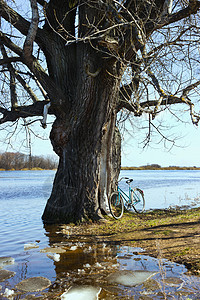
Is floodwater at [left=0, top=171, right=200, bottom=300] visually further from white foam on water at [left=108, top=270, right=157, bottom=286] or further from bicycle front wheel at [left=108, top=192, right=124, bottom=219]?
bicycle front wheel at [left=108, top=192, right=124, bottom=219]

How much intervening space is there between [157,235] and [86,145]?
2.94 metres

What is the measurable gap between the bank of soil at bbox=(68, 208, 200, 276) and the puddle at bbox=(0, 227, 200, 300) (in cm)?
23

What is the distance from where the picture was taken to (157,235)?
6.02 metres

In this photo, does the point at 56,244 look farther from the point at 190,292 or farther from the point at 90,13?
the point at 90,13

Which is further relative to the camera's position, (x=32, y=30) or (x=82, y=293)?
(x=32, y=30)

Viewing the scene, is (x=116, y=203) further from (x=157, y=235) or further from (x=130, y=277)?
(x=130, y=277)

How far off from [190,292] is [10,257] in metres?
3.06

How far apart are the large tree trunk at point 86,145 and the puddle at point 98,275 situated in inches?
80.8

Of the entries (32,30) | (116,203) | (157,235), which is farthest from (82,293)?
(32,30)

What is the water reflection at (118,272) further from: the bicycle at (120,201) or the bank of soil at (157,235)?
the bicycle at (120,201)

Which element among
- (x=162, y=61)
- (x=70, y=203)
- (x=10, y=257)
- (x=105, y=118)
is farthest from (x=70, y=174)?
(x=162, y=61)

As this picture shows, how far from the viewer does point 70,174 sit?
768 cm

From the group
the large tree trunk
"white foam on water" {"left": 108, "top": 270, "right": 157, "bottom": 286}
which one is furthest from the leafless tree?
"white foam on water" {"left": 108, "top": 270, "right": 157, "bottom": 286}

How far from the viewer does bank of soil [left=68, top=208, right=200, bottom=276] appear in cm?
464
